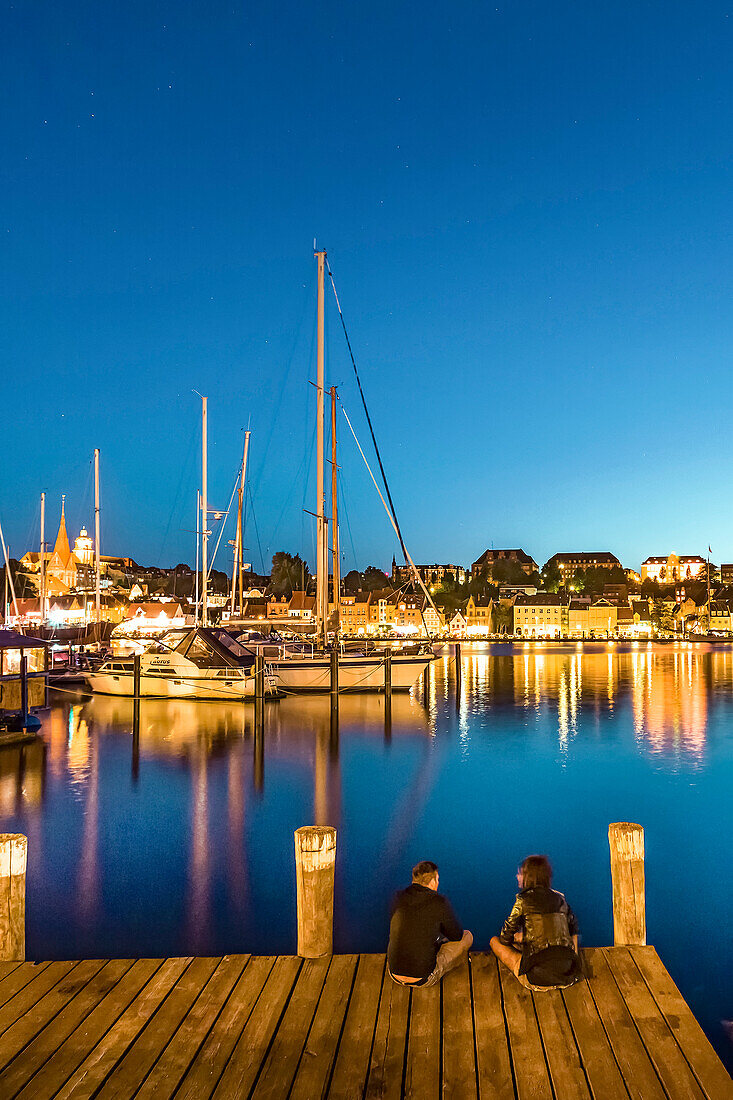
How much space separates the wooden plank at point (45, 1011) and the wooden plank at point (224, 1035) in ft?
4.30

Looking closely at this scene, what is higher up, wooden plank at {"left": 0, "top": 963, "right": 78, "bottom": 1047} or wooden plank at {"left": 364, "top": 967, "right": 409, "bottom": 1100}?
wooden plank at {"left": 364, "top": 967, "right": 409, "bottom": 1100}

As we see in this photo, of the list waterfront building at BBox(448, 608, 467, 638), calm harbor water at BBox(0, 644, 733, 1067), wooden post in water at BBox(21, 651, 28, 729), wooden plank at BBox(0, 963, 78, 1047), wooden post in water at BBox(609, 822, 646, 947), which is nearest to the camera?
wooden plank at BBox(0, 963, 78, 1047)

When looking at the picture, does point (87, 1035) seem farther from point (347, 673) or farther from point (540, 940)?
point (347, 673)

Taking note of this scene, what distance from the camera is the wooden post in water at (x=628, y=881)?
719 centimetres

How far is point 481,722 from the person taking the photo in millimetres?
35375

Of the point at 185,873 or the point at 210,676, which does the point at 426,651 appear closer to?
the point at 210,676

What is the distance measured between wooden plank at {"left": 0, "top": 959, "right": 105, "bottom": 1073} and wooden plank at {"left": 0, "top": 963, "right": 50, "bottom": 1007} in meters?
0.30

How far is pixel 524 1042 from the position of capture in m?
5.56

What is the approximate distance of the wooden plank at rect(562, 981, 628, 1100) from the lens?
16.6 ft

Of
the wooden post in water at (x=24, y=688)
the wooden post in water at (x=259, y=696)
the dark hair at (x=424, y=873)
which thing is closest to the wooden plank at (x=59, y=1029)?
the dark hair at (x=424, y=873)

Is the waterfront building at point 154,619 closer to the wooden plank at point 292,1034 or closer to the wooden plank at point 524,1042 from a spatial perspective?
the wooden plank at point 292,1034

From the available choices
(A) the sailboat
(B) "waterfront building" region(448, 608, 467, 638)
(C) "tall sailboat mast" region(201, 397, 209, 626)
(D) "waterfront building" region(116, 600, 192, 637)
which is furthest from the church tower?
(A) the sailboat

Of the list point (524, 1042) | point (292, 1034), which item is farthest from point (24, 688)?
point (524, 1042)

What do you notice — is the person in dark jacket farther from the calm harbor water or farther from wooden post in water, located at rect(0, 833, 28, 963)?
wooden post in water, located at rect(0, 833, 28, 963)
